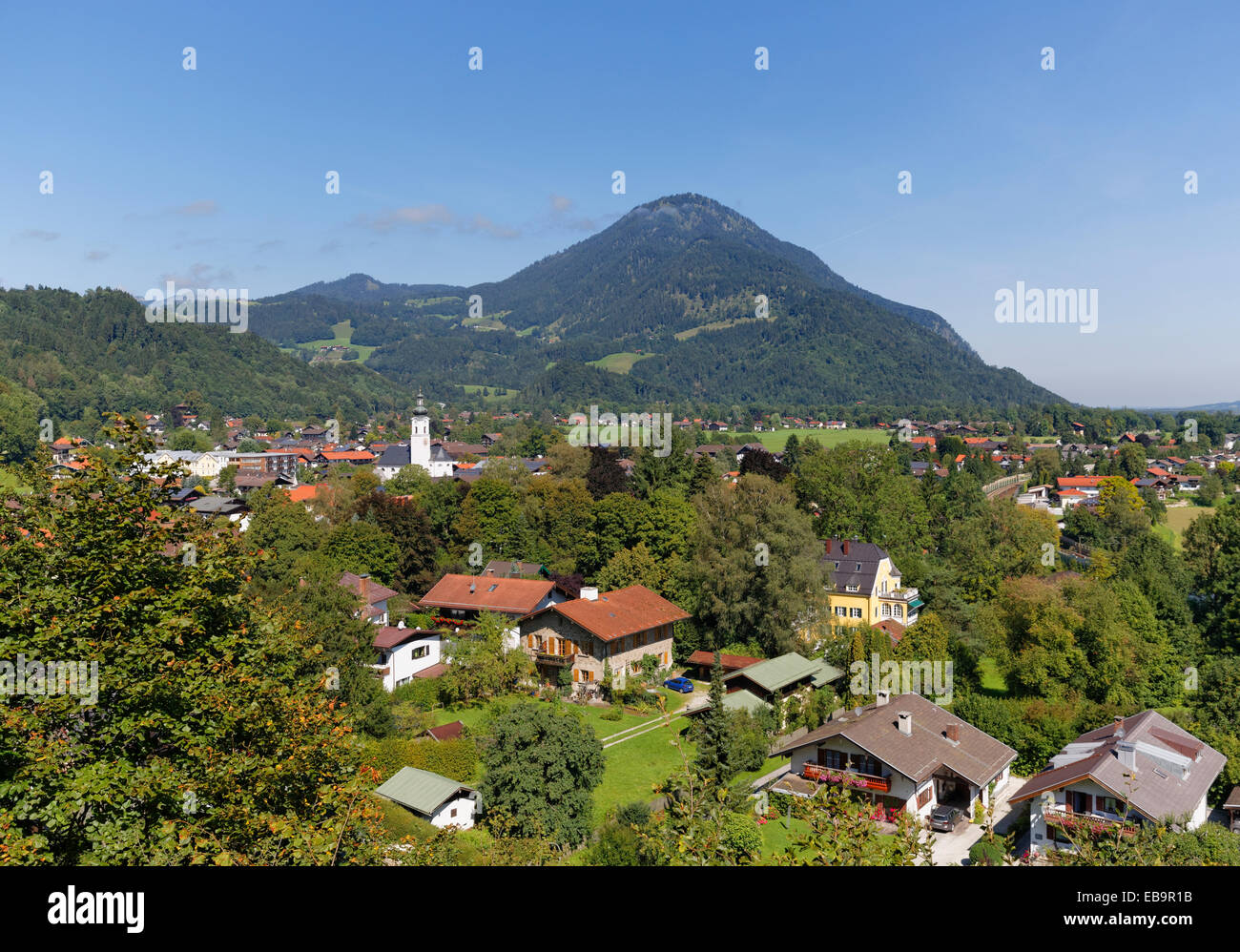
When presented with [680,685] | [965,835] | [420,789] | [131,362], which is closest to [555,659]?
[680,685]

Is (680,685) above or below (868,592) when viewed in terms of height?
below

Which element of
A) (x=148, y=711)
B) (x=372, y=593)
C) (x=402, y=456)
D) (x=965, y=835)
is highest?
(x=402, y=456)

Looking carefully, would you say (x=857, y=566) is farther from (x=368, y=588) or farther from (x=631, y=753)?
(x=368, y=588)

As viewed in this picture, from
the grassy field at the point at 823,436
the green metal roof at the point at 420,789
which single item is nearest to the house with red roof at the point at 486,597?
the green metal roof at the point at 420,789

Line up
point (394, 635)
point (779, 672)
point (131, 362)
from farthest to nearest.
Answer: point (131, 362) → point (394, 635) → point (779, 672)

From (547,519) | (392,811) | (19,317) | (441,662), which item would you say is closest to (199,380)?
(19,317)

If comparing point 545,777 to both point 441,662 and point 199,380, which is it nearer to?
point 441,662

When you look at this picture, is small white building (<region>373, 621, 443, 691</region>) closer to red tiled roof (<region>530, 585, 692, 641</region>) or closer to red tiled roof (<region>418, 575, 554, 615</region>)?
red tiled roof (<region>418, 575, 554, 615</region>)
